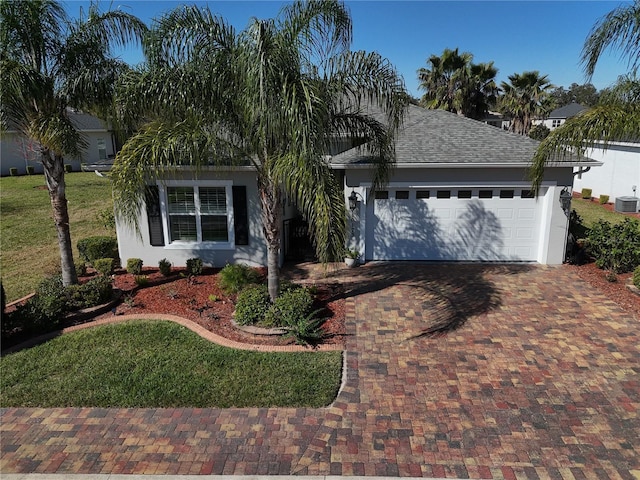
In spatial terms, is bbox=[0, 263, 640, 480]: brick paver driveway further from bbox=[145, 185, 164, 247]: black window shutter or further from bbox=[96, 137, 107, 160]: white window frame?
bbox=[96, 137, 107, 160]: white window frame

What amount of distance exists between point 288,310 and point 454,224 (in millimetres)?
5894

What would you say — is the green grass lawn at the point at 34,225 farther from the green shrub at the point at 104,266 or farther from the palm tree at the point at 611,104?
the palm tree at the point at 611,104

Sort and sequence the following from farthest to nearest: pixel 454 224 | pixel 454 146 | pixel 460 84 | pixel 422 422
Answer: pixel 460 84
pixel 454 146
pixel 454 224
pixel 422 422

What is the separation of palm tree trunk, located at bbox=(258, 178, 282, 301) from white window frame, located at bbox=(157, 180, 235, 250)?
306cm

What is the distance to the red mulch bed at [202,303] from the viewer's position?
7918mm

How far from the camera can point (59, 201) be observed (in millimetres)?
8992

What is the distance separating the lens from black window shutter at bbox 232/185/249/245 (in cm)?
1102

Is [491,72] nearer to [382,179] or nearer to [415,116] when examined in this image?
[415,116]

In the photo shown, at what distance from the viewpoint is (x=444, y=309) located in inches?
355

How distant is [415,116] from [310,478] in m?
12.6

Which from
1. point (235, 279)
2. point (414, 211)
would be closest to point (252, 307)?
point (235, 279)

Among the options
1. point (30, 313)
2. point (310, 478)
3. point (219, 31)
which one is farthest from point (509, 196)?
point (30, 313)

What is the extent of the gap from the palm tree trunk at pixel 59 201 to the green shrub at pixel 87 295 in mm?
403

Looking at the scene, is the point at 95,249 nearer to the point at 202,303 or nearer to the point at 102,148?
the point at 202,303
